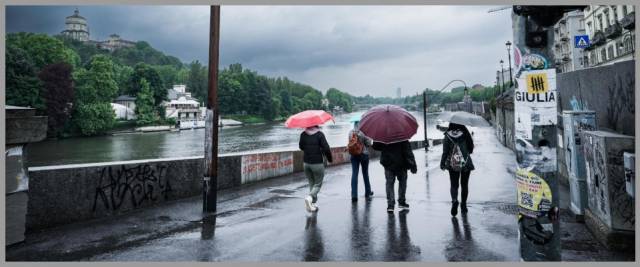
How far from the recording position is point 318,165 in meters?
6.95

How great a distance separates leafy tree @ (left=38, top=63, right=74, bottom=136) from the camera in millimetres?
61125

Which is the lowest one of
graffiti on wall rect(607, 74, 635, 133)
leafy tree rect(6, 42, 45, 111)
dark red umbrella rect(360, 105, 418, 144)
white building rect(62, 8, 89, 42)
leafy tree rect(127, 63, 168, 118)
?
dark red umbrella rect(360, 105, 418, 144)

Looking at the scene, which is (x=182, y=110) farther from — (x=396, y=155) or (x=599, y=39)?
(x=396, y=155)

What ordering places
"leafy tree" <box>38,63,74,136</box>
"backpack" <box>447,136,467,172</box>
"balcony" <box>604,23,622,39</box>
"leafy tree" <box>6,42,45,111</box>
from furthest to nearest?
1. "leafy tree" <box>38,63,74,136</box>
2. "leafy tree" <box>6,42,45,111</box>
3. "balcony" <box>604,23,622,39</box>
4. "backpack" <box>447,136,467,172</box>

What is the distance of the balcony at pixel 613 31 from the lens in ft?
122

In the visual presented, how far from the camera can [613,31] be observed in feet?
126

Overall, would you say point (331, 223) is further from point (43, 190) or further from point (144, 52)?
point (144, 52)

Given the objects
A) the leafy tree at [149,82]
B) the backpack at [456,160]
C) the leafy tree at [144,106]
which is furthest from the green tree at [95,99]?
the backpack at [456,160]

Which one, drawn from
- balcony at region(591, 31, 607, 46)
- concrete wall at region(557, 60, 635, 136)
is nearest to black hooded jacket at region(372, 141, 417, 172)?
concrete wall at region(557, 60, 635, 136)

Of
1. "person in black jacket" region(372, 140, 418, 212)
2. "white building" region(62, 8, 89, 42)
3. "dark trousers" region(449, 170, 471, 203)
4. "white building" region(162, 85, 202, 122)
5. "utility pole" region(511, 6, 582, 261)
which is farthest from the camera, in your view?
"white building" region(62, 8, 89, 42)

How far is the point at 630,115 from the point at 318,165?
4.57 m

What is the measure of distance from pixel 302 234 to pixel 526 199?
2.98 metres

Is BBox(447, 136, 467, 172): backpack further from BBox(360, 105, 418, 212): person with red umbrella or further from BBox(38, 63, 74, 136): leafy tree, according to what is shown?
BBox(38, 63, 74, 136): leafy tree

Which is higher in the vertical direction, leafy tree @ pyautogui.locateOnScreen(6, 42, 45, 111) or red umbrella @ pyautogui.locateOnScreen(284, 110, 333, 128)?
leafy tree @ pyautogui.locateOnScreen(6, 42, 45, 111)
